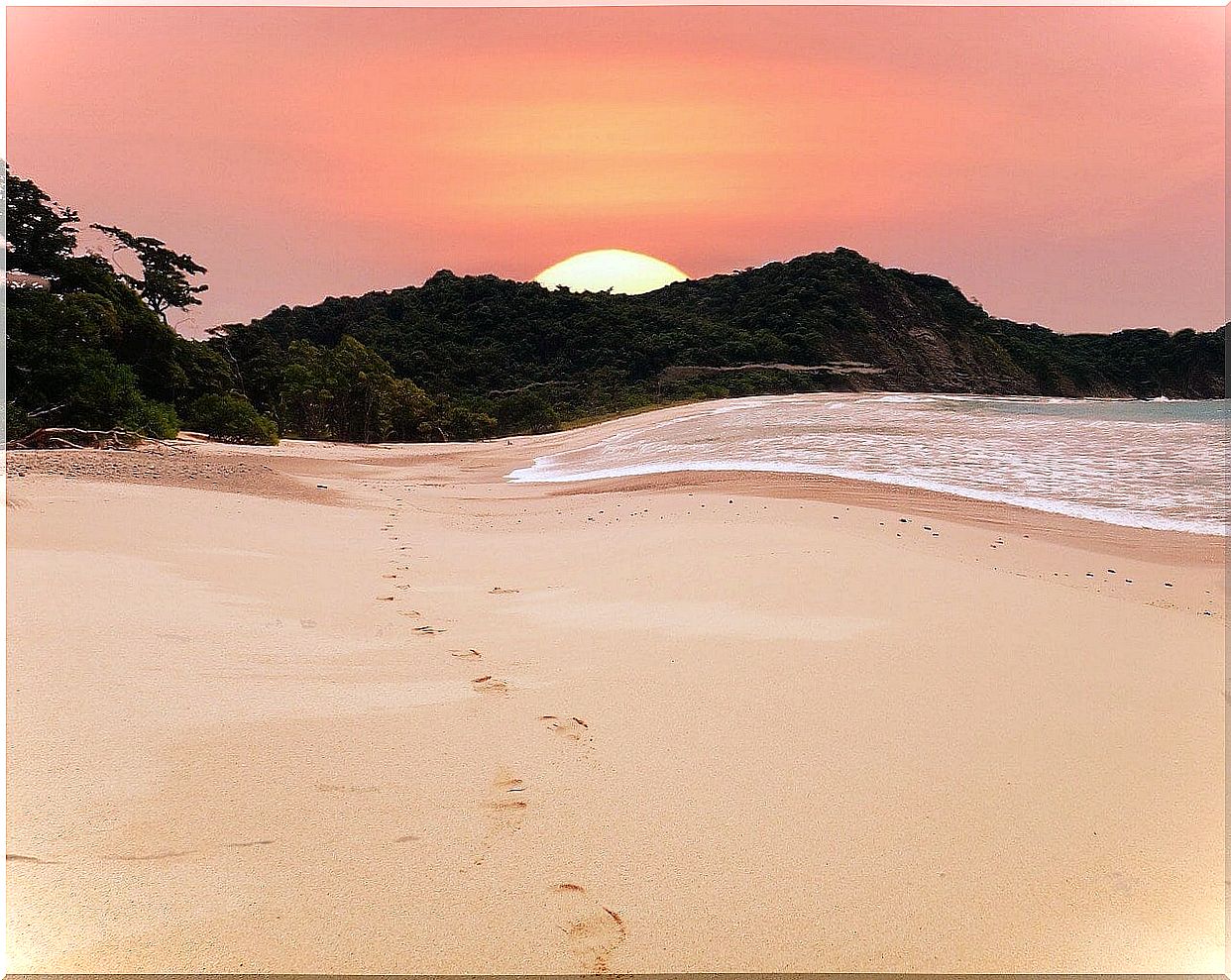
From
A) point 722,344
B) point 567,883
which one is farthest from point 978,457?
point 722,344

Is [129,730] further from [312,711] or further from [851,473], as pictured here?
[851,473]

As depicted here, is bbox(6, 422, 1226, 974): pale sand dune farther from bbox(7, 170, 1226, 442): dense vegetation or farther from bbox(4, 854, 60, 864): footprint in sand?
bbox(7, 170, 1226, 442): dense vegetation

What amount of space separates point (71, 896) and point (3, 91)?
9.93ft

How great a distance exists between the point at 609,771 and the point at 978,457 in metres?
9.62

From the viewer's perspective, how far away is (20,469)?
674 centimetres

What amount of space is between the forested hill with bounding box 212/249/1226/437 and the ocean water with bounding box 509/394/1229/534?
2093cm

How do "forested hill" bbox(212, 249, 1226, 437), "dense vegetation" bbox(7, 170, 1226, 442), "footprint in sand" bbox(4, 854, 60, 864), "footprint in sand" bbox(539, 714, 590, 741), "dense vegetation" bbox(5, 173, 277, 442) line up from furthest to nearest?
1. "forested hill" bbox(212, 249, 1226, 437)
2. "dense vegetation" bbox(7, 170, 1226, 442)
3. "dense vegetation" bbox(5, 173, 277, 442)
4. "footprint in sand" bbox(539, 714, 590, 741)
5. "footprint in sand" bbox(4, 854, 60, 864)

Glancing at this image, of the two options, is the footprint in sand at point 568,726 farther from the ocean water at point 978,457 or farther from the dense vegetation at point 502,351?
the dense vegetation at point 502,351

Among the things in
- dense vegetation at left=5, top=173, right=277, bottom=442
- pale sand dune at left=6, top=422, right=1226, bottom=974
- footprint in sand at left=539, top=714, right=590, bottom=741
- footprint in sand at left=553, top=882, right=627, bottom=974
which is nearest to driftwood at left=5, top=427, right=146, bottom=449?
dense vegetation at left=5, top=173, right=277, bottom=442

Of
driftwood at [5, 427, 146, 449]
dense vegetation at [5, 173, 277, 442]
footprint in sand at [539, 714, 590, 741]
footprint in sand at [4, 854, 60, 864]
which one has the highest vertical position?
dense vegetation at [5, 173, 277, 442]

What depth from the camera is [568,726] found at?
83.1 inches

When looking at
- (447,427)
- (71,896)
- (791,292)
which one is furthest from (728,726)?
(791,292)

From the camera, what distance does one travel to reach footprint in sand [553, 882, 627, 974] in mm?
1260

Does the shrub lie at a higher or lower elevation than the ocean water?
higher
